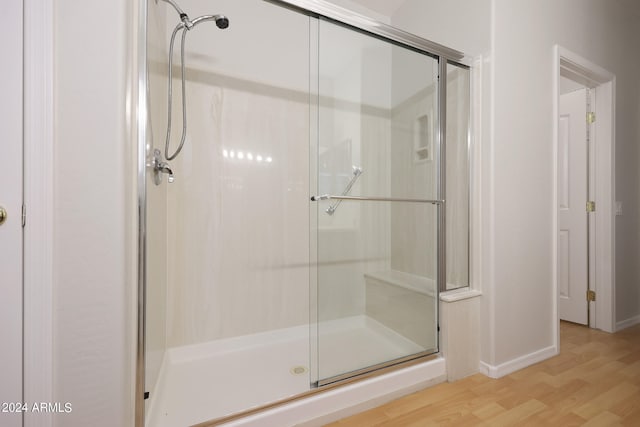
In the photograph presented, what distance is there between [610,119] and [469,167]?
1.49 metres

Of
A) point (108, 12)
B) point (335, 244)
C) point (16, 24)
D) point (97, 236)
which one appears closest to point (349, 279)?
point (335, 244)

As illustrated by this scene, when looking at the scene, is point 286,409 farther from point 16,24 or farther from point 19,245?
point 16,24

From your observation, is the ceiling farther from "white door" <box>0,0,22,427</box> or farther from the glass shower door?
"white door" <box>0,0,22,427</box>

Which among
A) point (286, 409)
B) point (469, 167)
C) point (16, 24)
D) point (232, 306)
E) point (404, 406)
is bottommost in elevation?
point (404, 406)

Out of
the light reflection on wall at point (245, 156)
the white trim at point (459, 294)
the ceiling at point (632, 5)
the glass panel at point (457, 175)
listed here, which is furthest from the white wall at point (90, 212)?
the ceiling at point (632, 5)

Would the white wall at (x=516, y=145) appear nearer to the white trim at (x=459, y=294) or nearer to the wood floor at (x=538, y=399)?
the white trim at (x=459, y=294)

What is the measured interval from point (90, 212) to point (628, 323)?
3.73 metres

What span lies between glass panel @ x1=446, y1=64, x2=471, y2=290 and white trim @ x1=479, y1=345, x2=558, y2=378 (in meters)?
0.48

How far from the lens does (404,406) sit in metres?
1.46

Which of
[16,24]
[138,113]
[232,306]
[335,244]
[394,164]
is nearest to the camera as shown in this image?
[16,24]

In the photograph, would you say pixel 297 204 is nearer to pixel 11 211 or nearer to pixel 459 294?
pixel 459 294

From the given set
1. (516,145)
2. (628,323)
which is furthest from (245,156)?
(628,323)

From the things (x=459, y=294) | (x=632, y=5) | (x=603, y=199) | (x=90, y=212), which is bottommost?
(x=459, y=294)

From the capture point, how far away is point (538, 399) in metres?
1.51
